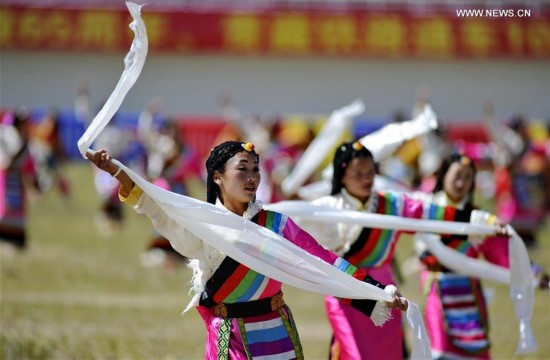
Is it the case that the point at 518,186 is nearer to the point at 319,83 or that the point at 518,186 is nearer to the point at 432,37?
the point at 432,37

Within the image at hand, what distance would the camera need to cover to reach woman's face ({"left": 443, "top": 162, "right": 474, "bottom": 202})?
234 inches

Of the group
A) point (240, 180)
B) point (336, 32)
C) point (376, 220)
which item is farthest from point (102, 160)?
point (336, 32)

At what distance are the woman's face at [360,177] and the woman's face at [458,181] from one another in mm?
745

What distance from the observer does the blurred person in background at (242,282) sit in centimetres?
419

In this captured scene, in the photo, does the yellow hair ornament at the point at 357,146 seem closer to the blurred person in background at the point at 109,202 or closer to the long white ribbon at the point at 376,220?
the long white ribbon at the point at 376,220

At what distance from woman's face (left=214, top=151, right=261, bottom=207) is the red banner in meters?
18.1

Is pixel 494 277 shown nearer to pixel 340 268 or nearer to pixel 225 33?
pixel 340 268

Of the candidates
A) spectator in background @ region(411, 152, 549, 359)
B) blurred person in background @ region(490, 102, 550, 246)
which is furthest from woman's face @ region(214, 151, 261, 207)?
blurred person in background @ region(490, 102, 550, 246)

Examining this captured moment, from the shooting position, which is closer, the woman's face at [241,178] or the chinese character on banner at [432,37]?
the woman's face at [241,178]

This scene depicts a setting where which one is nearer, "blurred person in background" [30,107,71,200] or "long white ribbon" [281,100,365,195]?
"long white ribbon" [281,100,365,195]

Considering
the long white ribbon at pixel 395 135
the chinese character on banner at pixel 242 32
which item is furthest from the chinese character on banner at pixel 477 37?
the long white ribbon at pixel 395 135

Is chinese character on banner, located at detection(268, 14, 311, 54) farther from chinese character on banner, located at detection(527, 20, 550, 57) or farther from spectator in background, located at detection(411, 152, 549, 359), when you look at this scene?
spectator in background, located at detection(411, 152, 549, 359)

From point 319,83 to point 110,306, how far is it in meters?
15.1

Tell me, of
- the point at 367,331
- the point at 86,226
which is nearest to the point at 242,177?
the point at 367,331
